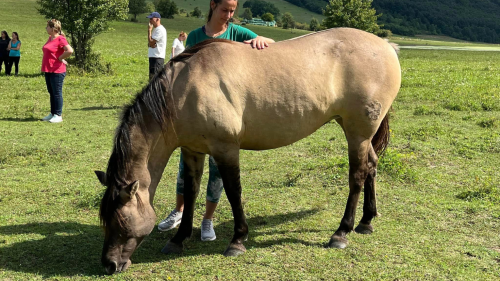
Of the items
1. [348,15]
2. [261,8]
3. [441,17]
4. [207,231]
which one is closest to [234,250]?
[207,231]

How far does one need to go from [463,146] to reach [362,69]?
14.3ft

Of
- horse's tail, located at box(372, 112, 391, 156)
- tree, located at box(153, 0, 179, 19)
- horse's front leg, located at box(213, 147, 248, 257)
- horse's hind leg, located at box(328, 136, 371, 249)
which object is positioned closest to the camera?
horse's front leg, located at box(213, 147, 248, 257)

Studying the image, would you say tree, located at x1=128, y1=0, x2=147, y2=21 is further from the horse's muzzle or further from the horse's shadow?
the horse's muzzle

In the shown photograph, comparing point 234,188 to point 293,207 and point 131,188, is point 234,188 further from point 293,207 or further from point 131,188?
point 293,207

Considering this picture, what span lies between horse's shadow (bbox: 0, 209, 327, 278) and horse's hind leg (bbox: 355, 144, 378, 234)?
1.75ft

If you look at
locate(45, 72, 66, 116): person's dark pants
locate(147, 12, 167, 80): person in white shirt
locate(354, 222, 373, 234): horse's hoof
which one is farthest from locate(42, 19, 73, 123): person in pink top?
locate(354, 222, 373, 234): horse's hoof

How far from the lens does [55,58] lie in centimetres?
978

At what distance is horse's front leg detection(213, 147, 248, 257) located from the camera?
411 cm

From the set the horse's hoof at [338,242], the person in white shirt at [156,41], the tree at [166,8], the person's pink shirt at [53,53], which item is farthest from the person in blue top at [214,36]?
the tree at [166,8]

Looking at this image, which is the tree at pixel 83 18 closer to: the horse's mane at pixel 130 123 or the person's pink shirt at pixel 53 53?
the person's pink shirt at pixel 53 53

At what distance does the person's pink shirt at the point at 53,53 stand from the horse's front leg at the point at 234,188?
283 inches

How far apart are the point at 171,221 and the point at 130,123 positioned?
1.53 m

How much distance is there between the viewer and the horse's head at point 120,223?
147 inches

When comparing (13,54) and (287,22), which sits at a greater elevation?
(287,22)
